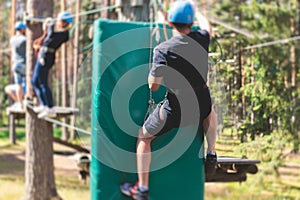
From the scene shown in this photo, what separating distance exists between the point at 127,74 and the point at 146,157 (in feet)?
1.66

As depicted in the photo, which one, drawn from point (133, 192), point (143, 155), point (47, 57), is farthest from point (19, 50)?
point (143, 155)

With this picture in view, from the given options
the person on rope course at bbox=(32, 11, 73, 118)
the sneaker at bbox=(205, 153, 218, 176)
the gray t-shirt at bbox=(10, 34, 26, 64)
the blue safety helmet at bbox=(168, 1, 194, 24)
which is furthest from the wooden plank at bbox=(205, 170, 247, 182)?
the gray t-shirt at bbox=(10, 34, 26, 64)

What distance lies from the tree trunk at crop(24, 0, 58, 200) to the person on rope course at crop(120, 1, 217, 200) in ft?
20.7

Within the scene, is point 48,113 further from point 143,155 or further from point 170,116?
point 170,116

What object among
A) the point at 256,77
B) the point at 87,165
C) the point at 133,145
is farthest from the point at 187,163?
the point at 87,165

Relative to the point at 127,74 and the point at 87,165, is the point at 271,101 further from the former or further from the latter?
the point at 87,165

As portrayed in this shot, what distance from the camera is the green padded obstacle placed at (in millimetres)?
3184

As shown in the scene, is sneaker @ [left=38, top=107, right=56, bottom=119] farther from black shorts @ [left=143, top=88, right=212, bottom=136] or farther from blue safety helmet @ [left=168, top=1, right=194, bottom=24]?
blue safety helmet @ [left=168, top=1, right=194, bottom=24]

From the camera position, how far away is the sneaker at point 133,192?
3.18 m

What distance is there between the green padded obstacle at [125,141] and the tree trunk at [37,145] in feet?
18.5

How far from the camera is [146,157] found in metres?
3.09

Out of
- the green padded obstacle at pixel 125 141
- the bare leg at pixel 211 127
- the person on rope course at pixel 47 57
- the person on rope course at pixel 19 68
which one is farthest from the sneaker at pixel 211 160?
the person on rope course at pixel 19 68

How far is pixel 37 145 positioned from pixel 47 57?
2.56 metres

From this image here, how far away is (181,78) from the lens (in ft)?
8.73
